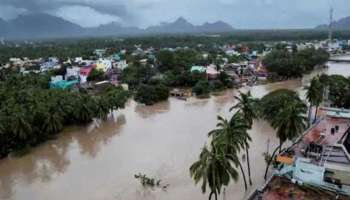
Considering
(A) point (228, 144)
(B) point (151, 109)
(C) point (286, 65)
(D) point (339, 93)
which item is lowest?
(B) point (151, 109)

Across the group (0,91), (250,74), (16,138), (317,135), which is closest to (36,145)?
(16,138)

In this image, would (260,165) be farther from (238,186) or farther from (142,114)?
(142,114)

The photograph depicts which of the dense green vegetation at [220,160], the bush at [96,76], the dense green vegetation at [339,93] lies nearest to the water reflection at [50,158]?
the dense green vegetation at [220,160]

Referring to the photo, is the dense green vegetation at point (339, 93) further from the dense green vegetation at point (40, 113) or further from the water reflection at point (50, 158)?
the dense green vegetation at point (40, 113)

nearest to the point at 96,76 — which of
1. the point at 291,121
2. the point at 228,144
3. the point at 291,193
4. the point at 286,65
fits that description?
the point at 286,65

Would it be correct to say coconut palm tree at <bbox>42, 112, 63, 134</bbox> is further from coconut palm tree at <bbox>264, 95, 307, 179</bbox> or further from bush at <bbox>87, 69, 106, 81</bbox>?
bush at <bbox>87, 69, 106, 81</bbox>

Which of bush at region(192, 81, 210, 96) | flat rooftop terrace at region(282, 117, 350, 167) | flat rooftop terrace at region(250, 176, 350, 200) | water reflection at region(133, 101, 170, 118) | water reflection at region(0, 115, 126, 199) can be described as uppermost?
flat rooftop terrace at region(282, 117, 350, 167)

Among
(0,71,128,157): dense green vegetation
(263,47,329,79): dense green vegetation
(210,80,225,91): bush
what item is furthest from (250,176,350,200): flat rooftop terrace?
(263,47,329,79): dense green vegetation

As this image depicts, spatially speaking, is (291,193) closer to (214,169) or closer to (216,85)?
(214,169)
